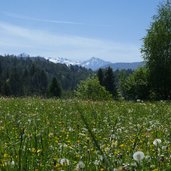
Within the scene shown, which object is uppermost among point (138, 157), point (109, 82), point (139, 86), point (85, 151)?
point (138, 157)

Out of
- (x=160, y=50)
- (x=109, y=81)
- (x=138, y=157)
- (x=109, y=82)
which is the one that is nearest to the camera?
(x=138, y=157)

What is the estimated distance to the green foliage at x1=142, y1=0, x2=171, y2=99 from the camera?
55.7 metres

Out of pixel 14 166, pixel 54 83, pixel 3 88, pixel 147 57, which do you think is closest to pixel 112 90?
pixel 54 83

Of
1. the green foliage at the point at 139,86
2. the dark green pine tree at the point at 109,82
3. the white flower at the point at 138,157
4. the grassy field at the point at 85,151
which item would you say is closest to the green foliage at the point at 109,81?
the dark green pine tree at the point at 109,82

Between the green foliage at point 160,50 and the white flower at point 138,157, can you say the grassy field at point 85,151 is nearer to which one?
the white flower at point 138,157

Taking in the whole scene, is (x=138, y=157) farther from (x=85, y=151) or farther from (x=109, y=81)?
(x=109, y=81)

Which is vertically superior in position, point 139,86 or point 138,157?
point 138,157

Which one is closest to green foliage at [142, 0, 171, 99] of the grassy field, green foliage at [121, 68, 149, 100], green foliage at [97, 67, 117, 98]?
green foliage at [121, 68, 149, 100]

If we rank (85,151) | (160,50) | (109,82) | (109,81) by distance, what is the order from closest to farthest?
(85,151), (160,50), (109,81), (109,82)

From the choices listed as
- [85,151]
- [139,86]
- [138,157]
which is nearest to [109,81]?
[139,86]

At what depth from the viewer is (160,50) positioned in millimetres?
56281

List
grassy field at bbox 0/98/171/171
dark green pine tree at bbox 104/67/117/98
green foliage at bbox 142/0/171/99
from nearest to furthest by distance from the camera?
grassy field at bbox 0/98/171/171, green foliage at bbox 142/0/171/99, dark green pine tree at bbox 104/67/117/98

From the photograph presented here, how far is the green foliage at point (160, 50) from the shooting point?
183 ft

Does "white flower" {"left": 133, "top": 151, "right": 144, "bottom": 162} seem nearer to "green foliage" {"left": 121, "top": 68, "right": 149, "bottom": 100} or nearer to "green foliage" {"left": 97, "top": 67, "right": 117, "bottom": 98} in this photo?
"green foliage" {"left": 121, "top": 68, "right": 149, "bottom": 100}
